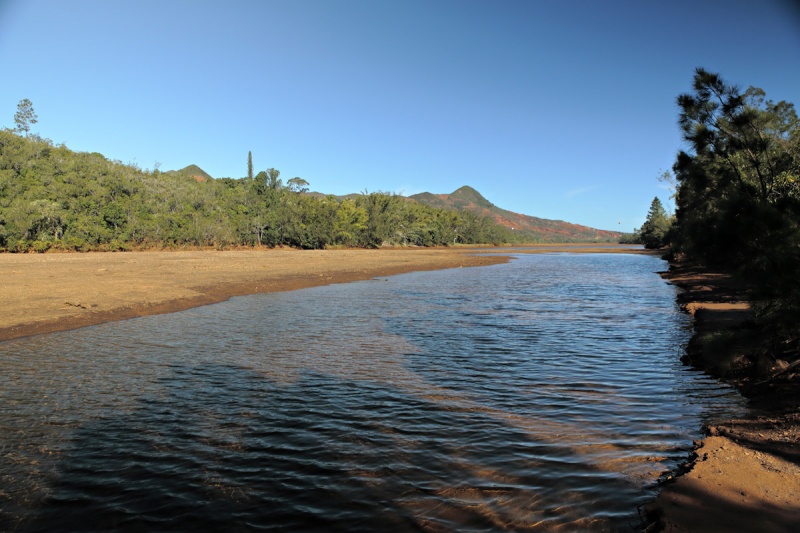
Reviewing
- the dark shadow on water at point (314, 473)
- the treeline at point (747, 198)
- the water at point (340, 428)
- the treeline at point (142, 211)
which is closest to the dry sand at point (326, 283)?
the water at point (340, 428)

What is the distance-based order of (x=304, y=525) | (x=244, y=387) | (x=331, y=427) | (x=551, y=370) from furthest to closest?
1. (x=551, y=370)
2. (x=244, y=387)
3. (x=331, y=427)
4. (x=304, y=525)

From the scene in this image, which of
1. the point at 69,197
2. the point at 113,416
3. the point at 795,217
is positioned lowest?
the point at 113,416

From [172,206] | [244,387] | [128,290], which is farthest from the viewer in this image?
[172,206]

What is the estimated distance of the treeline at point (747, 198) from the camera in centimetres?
707

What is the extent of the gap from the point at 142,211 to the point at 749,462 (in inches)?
2817

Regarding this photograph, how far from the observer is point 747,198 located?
8242mm

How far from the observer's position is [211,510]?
4797mm

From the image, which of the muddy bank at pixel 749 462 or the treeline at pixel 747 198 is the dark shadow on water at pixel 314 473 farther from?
the treeline at pixel 747 198

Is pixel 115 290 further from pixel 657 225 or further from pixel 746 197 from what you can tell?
pixel 657 225

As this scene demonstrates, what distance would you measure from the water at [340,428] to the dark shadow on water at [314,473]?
0.03 meters

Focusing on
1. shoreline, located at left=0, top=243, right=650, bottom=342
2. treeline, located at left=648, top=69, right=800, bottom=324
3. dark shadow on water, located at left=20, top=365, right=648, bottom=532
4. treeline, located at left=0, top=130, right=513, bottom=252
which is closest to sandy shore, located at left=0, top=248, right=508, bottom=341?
shoreline, located at left=0, top=243, right=650, bottom=342

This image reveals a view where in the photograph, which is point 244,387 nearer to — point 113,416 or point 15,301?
point 113,416

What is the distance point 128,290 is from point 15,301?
175 inches

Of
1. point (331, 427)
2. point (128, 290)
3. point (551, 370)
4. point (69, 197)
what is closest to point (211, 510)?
point (331, 427)
